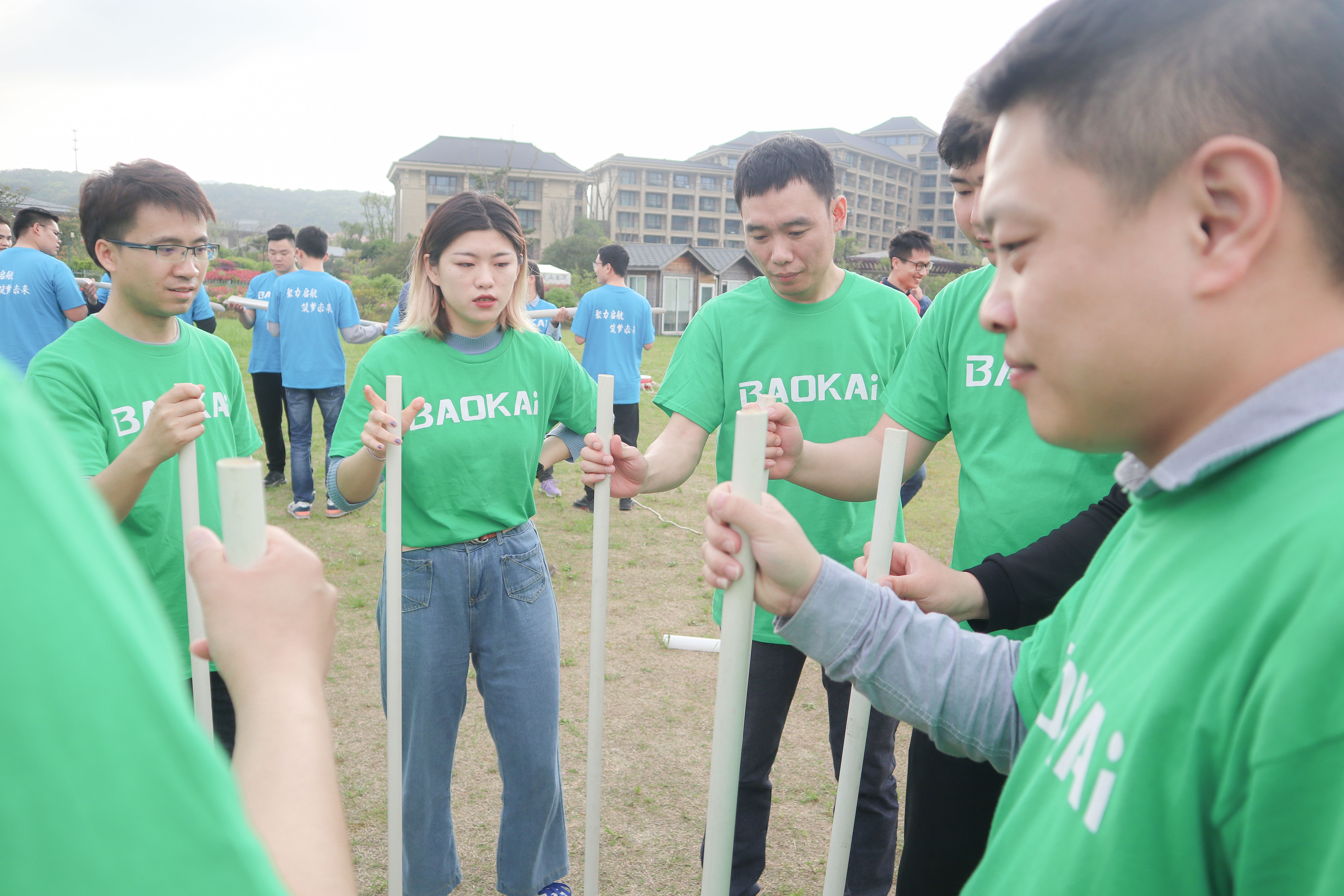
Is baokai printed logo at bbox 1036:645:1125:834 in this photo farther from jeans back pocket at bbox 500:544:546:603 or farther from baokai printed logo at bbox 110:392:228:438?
baokai printed logo at bbox 110:392:228:438

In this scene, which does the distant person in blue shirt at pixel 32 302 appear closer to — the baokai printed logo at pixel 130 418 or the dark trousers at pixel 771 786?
the baokai printed logo at pixel 130 418

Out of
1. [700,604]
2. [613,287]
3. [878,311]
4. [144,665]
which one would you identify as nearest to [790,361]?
[878,311]

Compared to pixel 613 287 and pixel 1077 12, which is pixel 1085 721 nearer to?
pixel 1077 12

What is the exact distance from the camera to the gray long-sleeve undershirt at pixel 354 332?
7.64 m

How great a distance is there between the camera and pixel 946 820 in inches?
81.3

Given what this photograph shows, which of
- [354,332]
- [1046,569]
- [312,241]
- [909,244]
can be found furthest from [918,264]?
[1046,569]

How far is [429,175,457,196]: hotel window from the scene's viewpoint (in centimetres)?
6638

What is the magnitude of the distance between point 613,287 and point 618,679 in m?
5.08

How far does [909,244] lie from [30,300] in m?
7.78

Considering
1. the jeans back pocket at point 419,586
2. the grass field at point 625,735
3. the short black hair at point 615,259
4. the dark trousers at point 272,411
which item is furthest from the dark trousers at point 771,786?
the short black hair at point 615,259

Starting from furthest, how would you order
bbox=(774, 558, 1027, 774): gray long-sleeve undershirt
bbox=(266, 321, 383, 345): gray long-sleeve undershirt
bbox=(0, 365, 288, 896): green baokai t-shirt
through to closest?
bbox=(266, 321, 383, 345): gray long-sleeve undershirt
bbox=(774, 558, 1027, 774): gray long-sleeve undershirt
bbox=(0, 365, 288, 896): green baokai t-shirt

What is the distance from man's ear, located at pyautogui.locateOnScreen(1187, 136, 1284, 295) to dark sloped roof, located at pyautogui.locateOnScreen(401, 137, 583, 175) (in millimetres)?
69687

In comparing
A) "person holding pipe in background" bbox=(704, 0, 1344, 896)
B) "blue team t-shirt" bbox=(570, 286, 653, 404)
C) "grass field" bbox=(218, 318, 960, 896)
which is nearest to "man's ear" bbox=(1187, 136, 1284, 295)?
"person holding pipe in background" bbox=(704, 0, 1344, 896)

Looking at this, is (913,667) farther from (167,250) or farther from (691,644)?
(691,644)
